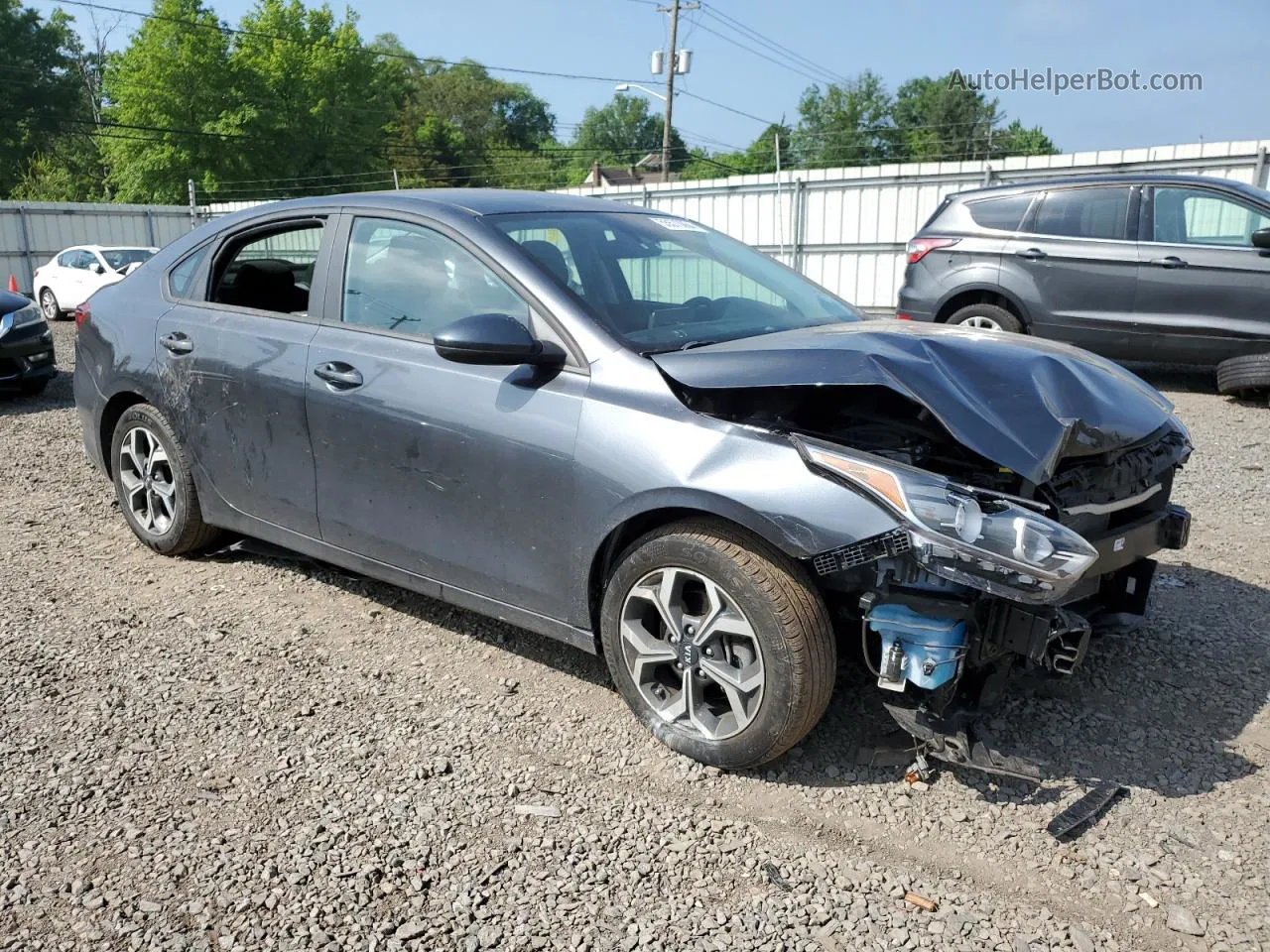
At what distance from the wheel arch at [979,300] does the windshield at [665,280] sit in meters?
5.92

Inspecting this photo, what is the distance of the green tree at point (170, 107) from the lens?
49.5m

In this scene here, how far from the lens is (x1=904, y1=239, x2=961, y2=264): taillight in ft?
33.0

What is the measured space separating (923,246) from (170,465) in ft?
25.2

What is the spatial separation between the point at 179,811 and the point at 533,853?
1053 mm

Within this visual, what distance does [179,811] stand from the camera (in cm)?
296

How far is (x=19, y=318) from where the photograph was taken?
32.6 ft

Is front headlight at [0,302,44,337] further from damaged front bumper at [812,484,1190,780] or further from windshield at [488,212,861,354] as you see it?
damaged front bumper at [812,484,1190,780]

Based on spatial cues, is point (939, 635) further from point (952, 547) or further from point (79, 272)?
point (79, 272)

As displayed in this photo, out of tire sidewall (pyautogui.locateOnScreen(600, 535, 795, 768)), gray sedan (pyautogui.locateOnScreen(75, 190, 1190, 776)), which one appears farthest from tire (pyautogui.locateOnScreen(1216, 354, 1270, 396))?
tire sidewall (pyautogui.locateOnScreen(600, 535, 795, 768))

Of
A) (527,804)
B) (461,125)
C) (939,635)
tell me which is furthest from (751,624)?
(461,125)

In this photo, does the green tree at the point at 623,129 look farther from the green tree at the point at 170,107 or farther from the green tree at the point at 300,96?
the green tree at the point at 170,107

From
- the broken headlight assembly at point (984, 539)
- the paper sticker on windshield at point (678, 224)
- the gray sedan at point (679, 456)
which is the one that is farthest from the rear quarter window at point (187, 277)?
the broken headlight assembly at point (984, 539)

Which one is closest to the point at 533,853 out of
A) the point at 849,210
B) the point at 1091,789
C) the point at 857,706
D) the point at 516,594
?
the point at 516,594

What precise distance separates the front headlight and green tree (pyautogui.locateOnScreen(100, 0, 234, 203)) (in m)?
43.9
